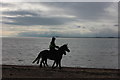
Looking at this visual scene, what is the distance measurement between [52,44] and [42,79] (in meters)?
3.73

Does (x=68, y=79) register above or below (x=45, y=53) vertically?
below

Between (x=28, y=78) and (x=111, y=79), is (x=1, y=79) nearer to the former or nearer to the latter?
(x=28, y=78)

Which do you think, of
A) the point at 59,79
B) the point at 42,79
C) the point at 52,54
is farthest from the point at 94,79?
the point at 52,54

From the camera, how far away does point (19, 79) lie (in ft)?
40.0

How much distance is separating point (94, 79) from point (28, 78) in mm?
3509

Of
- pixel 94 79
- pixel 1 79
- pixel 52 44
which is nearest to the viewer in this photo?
pixel 1 79

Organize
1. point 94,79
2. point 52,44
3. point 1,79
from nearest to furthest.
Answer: point 1,79
point 94,79
point 52,44

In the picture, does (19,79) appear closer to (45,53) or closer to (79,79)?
(79,79)

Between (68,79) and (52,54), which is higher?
(52,54)

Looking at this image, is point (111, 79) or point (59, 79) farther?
point (111, 79)

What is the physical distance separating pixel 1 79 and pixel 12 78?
0.57m

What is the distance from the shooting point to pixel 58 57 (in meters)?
15.7

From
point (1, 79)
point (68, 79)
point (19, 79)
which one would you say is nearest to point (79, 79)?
point (68, 79)

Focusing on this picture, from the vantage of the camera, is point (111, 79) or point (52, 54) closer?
point (111, 79)
